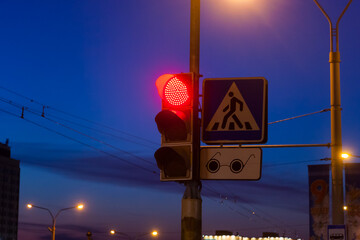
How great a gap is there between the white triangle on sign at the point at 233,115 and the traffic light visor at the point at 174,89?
1.41ft

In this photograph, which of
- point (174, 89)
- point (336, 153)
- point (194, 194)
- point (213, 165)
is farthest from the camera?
point (336, 153)

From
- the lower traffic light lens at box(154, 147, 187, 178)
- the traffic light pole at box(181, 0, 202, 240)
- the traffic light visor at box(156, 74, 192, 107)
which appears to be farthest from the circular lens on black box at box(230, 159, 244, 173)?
the traffic light visor at box(156, 74, 192, 107)

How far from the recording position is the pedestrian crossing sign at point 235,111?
783cm

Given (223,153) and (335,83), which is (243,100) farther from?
(335,83)

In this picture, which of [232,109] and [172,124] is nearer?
[172,124]

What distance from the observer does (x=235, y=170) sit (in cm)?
767

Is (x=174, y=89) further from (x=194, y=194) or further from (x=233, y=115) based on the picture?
(x=194, y=194)

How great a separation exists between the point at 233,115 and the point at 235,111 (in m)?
0.06

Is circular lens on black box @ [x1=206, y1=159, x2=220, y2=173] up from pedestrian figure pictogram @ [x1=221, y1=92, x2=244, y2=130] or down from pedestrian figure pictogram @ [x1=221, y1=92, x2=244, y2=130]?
down

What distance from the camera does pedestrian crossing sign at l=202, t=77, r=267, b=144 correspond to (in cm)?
783

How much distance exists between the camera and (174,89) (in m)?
7.89

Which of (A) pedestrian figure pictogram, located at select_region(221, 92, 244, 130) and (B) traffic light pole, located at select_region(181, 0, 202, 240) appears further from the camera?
(A) pedestrian figure pictogram, located at select_region(221, 92, 244, 130)

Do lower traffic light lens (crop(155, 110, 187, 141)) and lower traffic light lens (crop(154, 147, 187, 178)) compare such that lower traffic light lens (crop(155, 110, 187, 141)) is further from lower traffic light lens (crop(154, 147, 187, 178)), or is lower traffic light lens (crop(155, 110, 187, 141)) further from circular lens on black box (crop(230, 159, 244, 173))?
circular lens on black box (crop(230, 159, 244, 173))

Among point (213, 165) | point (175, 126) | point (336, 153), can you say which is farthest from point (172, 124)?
point (336, 153)
